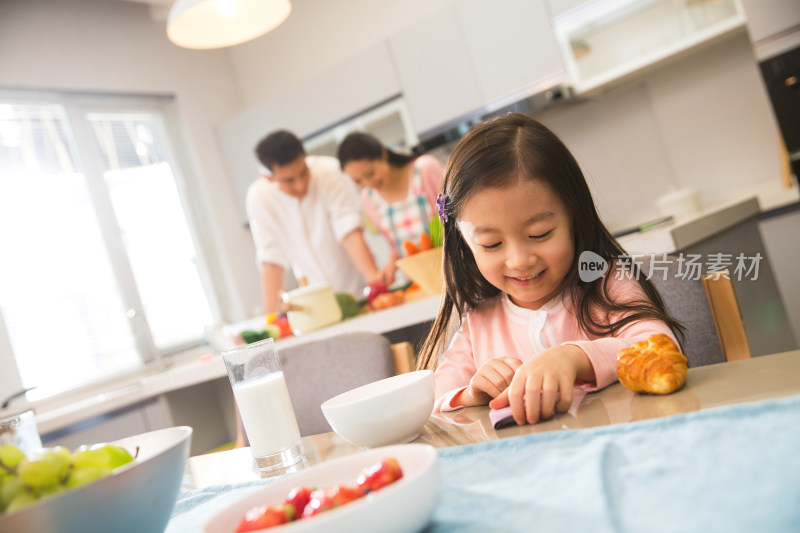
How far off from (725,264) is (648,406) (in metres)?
1.36

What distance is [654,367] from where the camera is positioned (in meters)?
0.71

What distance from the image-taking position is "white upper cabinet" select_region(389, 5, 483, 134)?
3432 mm

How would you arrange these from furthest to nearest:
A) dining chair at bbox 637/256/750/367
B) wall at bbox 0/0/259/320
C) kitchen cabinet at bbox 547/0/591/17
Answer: wall at bbox 0/0/259/320, kitchen cabinet at bbox 547/0/591/17, dining chair at bbox 637/256/750/367

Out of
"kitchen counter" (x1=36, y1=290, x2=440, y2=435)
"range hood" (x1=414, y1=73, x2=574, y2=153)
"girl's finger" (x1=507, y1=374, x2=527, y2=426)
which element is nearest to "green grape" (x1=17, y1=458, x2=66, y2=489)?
"girl's finger" (x1=507, y1=374, x2=527, y2=426)

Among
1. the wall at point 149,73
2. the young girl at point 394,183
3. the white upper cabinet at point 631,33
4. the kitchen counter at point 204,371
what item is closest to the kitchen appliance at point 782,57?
the white upper cabinet at point 631,33

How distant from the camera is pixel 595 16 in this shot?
3023 millimetres

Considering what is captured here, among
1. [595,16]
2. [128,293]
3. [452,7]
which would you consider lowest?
[128,293]

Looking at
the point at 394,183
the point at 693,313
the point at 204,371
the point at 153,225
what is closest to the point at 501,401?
the point at 693,313

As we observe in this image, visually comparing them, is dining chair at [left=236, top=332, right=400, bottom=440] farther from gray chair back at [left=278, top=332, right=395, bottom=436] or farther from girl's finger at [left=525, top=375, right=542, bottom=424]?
girl's finger at [left=525, top=375, right=542, bottom=424]

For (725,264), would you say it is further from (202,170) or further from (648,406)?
(202,170)

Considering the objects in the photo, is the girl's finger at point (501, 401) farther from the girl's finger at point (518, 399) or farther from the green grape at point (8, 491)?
the green grape at point (8, 491)

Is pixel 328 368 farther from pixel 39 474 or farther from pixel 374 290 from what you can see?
pixel 374 290

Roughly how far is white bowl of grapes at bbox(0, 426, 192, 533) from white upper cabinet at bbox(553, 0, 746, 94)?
2.81 m

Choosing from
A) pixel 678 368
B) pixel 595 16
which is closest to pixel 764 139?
pixel 595 16
